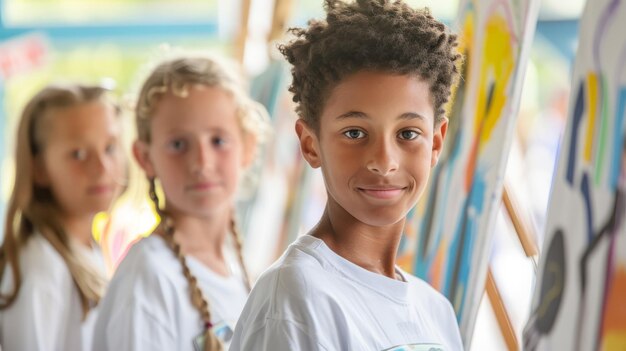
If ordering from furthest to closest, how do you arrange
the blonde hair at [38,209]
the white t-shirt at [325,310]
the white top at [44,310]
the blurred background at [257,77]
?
the blurred background at [257,77] → the blonde hair at [38,209] → the white top at [44,310] → the white t-shirt at [325,310]

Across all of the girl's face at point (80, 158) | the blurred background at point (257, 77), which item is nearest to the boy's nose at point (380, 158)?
the blurred background at point (257, 77)

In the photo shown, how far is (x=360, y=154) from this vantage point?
116 cm

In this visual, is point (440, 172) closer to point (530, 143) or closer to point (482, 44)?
point (482, 44)

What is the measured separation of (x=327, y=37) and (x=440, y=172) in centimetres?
98

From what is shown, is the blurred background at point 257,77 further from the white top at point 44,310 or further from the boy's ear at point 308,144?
the white top at point 44,310

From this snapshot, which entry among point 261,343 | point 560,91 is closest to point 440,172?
point 261,343

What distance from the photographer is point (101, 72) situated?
317 inches

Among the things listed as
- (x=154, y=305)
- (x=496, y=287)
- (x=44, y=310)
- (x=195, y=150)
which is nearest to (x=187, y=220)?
(x=195, y=150)

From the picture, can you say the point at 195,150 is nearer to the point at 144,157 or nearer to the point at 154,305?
the point at 144,157

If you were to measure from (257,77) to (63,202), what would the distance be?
1.78m

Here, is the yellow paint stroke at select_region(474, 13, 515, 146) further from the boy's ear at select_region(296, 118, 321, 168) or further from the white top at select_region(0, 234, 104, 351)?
the white top at select_region(0, 234, 104, 351)

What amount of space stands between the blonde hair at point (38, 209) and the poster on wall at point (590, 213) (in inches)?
52.2

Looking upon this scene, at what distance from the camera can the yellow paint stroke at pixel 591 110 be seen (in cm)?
135

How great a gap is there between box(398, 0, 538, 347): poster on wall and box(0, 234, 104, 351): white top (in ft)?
2.73
